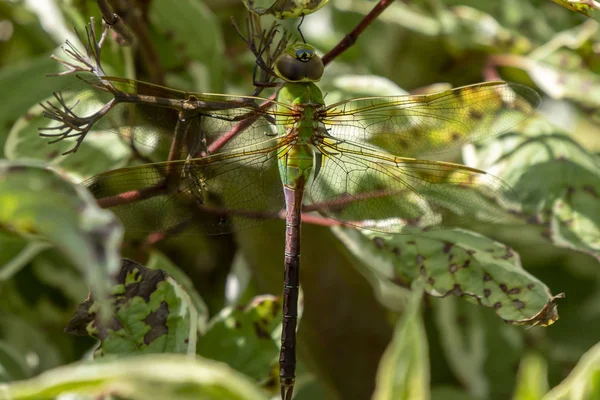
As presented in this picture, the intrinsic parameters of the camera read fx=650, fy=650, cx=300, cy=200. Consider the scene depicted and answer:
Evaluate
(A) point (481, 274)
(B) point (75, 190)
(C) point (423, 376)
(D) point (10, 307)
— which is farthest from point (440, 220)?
(D) point (10, 307)

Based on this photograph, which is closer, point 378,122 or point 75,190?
point 75,190

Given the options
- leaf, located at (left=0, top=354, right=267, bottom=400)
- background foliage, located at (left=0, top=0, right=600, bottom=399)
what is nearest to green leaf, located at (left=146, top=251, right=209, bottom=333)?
background foliage, located at (left=0, top=0, right=600, bottom=399)

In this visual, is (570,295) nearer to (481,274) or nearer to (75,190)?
(481,274)

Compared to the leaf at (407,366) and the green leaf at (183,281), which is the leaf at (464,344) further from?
the leaf at (407,366)

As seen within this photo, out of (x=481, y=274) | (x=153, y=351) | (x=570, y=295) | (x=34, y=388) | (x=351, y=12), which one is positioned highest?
(x=351, y=12)

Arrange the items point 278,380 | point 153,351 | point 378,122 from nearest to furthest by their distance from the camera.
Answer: point 153,351 → point 278,380 → point 378,122

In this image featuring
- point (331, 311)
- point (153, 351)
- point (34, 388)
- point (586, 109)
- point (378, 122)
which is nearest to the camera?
point (34, 388)
